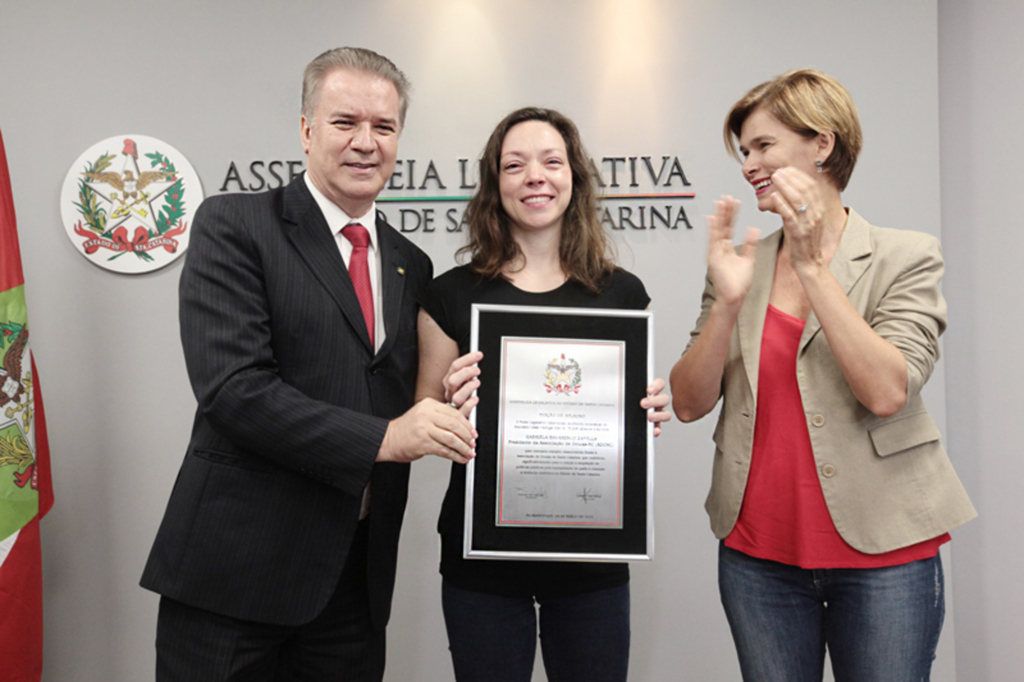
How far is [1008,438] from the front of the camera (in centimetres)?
266

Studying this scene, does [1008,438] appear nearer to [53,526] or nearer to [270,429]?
[270,429]

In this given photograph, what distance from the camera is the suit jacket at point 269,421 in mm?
1423

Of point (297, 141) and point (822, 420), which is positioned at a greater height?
point (297, 141)

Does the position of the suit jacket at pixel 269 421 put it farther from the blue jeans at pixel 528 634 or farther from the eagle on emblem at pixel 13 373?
the eagle on emblem at pixel 13 373

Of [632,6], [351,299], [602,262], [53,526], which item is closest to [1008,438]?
[602,262]

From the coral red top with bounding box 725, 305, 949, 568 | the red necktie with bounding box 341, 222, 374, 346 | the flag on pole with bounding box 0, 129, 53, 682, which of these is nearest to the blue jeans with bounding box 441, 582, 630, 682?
the coral red top with bounding box 725, 305, 949, 568

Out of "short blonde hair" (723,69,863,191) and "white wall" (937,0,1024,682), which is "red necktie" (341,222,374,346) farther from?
"white wall" (937,0,1024,682)

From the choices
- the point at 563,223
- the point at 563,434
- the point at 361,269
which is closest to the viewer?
the point at 563,434

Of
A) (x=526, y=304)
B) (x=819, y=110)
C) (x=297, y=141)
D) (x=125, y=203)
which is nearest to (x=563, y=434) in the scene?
(x=526, y=304)

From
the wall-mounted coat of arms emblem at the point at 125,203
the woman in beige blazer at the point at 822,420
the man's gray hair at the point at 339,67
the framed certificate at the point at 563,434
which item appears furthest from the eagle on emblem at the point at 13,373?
the woman in beige blazer at the point at 822,420

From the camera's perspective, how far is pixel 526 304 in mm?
1753

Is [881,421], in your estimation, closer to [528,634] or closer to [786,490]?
[786,490]

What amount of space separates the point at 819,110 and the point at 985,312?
1.83 metres

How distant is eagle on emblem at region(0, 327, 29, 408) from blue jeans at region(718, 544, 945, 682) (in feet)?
8.20
